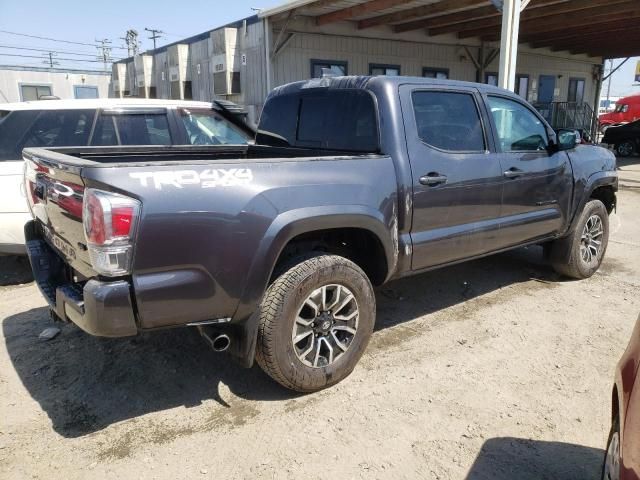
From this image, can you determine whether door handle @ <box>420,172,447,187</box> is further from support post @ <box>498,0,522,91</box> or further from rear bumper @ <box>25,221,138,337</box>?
support post @ <box>498,0,522,91</box>

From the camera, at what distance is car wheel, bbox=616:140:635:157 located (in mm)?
19359

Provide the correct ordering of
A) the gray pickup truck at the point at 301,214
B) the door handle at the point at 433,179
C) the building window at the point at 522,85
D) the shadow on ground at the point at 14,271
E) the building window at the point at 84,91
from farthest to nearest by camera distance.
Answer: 1. the building window at the point at 84,91
2. the building window at the point at 522,85
3. the shadow on ground at the point at 14,271
4. the door handle at the point at 433,179
5. the gray pickup truck at the point at 301,214

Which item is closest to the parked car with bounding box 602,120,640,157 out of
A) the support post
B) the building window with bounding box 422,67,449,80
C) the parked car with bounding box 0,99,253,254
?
the building window with bounding box 422,67,449,80

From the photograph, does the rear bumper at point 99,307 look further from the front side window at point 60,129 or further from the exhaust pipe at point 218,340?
the front side window at point 60,129

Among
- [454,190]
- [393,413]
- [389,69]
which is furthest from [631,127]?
[393,413]

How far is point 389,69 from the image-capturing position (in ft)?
53.3

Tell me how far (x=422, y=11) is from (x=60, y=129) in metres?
10.3

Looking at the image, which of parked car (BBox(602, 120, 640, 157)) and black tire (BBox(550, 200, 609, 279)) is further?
parked car (BBox(602, 120, 640, 157))

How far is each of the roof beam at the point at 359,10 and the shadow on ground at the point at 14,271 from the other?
926 cm

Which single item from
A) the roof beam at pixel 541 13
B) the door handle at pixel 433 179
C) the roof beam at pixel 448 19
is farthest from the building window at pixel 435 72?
the door handle at pixel 433 179

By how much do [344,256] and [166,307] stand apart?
1355 mm

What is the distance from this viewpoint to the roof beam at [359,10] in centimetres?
1191

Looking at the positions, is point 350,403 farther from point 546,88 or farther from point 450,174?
point 546,88

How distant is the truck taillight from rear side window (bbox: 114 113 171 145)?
3.30 metres
